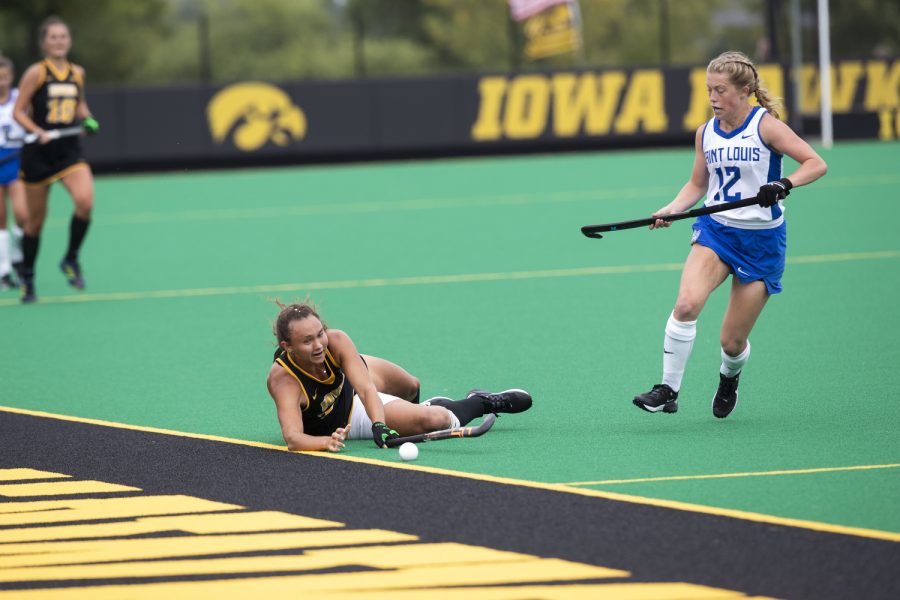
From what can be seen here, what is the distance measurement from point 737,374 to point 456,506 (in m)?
2.09

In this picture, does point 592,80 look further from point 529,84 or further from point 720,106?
point 720,106

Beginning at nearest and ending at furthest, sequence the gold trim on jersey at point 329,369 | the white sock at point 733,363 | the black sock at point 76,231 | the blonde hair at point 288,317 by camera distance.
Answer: the blonde hair at point 288,317 < the gold trim on jersey at point 329,369 < the white sock at point 733,363 < the black sock at point 76,231

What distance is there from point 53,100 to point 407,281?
127 inches

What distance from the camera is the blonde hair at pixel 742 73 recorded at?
7.00m

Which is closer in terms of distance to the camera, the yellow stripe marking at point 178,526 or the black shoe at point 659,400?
the yellow stripe marking at point 178,526

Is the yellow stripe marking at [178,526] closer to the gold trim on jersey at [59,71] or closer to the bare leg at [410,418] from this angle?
the bare leg at [410,418]

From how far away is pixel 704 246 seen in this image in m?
7.23

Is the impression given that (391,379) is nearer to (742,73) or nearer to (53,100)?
(742,73)

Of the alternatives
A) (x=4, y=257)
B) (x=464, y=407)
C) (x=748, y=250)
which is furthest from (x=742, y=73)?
(x=4, y=257)

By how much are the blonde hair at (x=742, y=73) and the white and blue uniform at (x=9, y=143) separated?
25.7ft

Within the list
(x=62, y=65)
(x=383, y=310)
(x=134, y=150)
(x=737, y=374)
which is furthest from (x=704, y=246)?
(x=134, y=150)

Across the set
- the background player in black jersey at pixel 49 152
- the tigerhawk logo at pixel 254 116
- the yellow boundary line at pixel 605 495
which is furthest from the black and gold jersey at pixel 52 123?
the tigerhawk logo at pixel 254 116

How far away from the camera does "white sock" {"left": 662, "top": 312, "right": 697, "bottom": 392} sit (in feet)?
23.4

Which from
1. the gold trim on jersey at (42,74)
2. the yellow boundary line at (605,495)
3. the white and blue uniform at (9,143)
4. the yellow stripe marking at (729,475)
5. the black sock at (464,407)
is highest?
the gold trim on jersey at (42,74)
